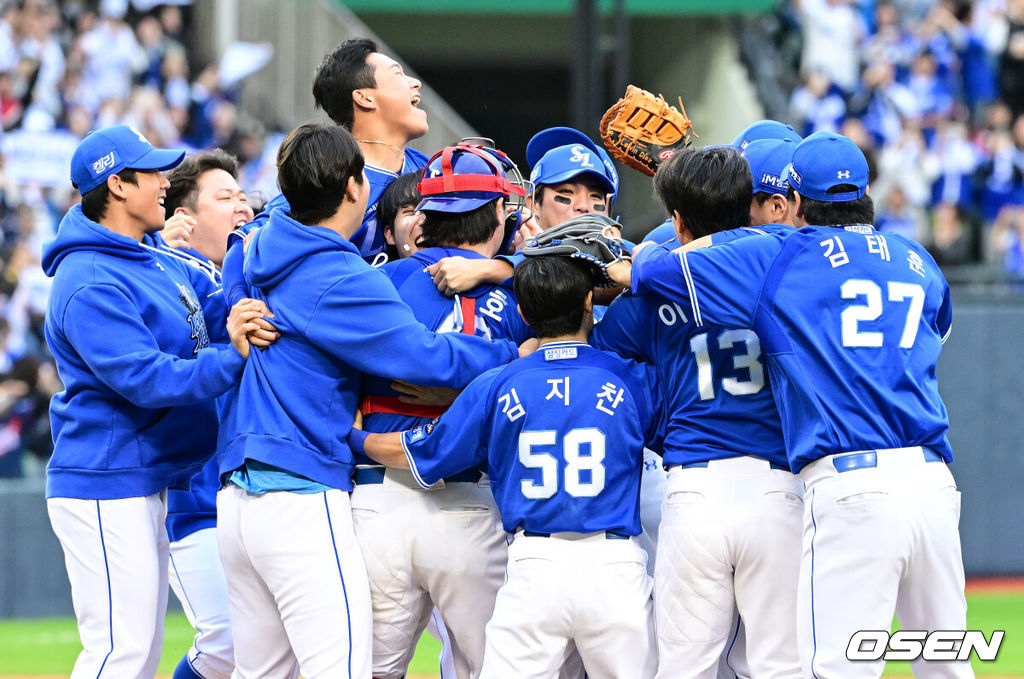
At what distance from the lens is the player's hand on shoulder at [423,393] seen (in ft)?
12.8

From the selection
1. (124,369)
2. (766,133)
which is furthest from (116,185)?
(766,133)

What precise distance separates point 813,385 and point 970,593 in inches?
239

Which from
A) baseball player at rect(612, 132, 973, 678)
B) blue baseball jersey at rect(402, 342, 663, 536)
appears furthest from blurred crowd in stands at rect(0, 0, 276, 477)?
baseball player at rect(612, 132, 973, 678)

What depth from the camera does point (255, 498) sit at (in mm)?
3744

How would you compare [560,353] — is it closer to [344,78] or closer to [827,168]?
[827,168]

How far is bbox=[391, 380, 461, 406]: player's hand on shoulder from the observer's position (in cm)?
390

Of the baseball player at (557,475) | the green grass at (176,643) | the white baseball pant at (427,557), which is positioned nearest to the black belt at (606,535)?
Result: the baseball player at (557,475)

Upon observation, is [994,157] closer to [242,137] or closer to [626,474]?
[242,137]

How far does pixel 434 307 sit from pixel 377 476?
534 mm

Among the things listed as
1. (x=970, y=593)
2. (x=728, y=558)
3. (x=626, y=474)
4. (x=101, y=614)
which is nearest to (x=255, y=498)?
(x=101, y=614)

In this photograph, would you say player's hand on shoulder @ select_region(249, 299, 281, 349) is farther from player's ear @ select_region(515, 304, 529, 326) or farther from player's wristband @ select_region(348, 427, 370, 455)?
player's ear @ select_region(515, 304, 529, 326)

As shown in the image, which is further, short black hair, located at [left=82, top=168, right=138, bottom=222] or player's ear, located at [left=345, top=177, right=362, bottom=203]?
short black hair, located at [left=82, top=168, right=138, bottom=222]

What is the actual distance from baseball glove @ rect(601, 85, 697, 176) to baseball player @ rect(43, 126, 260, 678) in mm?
1491

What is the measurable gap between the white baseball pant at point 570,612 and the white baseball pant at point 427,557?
0.18 m
